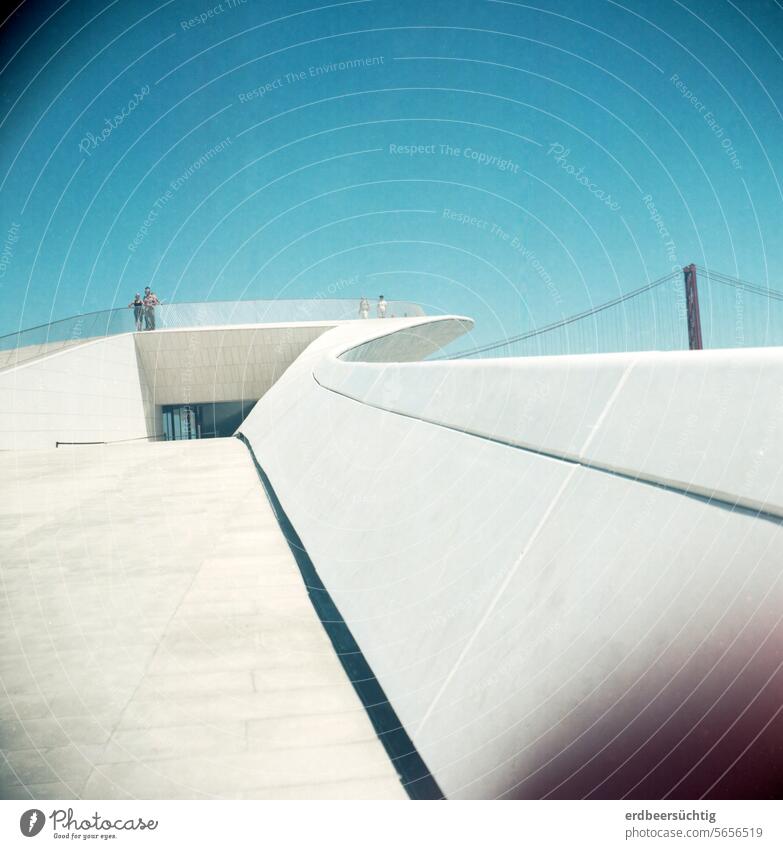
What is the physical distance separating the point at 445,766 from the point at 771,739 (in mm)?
757

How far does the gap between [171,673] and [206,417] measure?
33.1 metres

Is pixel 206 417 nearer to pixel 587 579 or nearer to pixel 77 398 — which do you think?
pixel 77 398

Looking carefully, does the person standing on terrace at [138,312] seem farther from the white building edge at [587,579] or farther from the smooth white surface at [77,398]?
the white building edge at [587,579]

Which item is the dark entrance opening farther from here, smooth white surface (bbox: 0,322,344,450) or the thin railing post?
the thin railing post

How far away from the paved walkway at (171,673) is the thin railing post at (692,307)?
19.0m

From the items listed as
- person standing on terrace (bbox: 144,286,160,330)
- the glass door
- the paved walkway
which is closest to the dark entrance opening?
the glass door

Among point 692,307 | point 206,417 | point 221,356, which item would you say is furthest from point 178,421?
point 692,307

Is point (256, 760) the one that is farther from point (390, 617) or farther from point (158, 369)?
point (158, 369)

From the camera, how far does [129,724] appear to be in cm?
212

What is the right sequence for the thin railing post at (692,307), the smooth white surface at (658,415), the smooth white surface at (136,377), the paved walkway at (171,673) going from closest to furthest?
the smooth white surface at (658,415), the paved walkway at (171,673), the smooth white surface at (136,377), the thin railing post at (692,307)

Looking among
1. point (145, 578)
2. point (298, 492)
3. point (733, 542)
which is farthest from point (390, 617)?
point (298, 492)

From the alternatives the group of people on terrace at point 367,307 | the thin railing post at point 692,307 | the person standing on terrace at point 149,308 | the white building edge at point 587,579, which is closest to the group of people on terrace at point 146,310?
the person standing on terrace at point 149,308

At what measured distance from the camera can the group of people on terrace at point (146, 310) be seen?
984 inches

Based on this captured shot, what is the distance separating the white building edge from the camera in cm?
111
